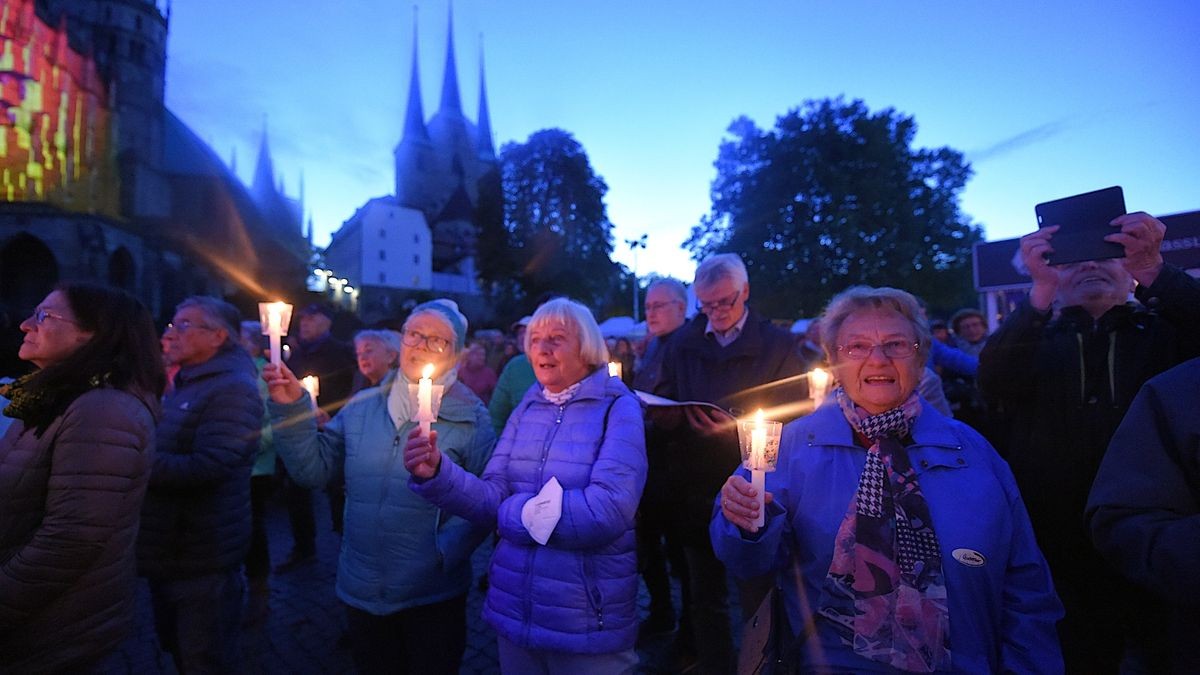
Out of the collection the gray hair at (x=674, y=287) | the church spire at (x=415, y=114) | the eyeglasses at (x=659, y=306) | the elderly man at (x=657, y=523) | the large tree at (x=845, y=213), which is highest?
the church spire at (x=415, y=114)

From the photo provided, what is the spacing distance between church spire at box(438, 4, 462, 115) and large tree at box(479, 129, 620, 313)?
39139 millimetres

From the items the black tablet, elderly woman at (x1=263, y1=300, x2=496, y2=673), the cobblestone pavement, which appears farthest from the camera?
the cobblestone pavement

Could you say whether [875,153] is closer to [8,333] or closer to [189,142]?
[8,333]

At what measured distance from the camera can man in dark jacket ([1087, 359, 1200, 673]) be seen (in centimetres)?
151

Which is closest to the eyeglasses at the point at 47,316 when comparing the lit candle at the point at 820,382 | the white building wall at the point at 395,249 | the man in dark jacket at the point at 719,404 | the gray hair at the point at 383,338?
the man in dark jacket at the point at 719,404

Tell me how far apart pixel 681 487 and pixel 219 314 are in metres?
2.78

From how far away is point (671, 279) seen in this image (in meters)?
4.56

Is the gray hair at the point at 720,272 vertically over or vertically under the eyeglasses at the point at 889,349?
over

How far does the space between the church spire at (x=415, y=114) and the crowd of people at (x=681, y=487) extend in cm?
6872

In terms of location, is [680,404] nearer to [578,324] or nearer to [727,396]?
[727,396]

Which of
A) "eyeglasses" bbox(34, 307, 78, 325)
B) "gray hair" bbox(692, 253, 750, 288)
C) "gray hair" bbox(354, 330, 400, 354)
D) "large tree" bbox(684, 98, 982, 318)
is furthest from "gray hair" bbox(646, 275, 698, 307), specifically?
"large tree" bbox(684, 98, 982, 318)

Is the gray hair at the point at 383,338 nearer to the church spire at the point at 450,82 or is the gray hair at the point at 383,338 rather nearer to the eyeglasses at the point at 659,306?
the eyeglasses at the point at 659,306

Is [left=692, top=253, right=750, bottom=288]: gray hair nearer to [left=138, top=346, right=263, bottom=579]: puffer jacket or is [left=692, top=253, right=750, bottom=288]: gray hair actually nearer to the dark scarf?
[left=138, top=346, right=263, bottom=579]: puffer jacket

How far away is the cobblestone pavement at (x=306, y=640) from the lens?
3818 millimetres
